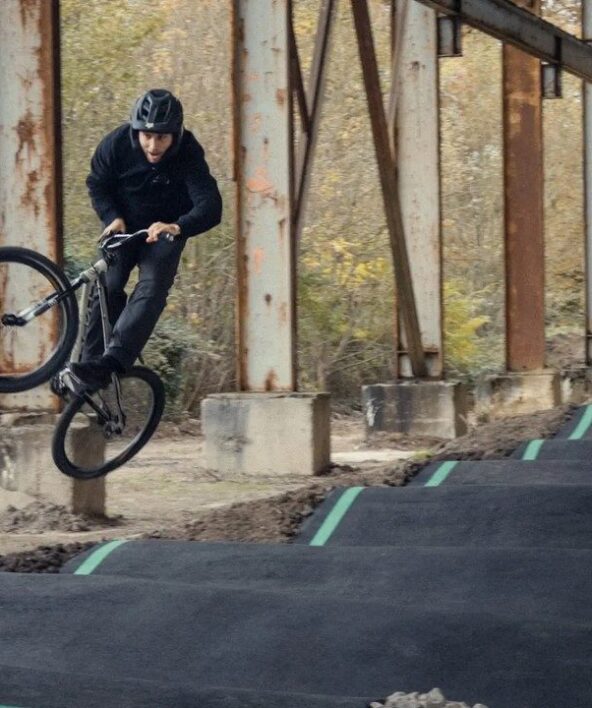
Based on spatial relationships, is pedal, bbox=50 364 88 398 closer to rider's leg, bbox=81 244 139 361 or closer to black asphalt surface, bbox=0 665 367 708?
rider's leg, bbox=81 244 139 361

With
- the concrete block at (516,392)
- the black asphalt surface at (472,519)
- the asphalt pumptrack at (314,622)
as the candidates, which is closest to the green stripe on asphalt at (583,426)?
the concrete block at (516,392)

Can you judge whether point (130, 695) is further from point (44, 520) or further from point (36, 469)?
point (36, 469)

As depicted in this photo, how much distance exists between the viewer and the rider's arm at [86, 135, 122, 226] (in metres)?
7.59

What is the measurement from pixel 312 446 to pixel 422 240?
13.4 feet

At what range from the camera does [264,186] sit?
12234 millimetres

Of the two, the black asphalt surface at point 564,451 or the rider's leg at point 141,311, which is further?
the black asphalt surface at point 564,451

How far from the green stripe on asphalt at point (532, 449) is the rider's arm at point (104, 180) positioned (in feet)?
12.9

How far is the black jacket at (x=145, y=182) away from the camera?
7500 mm

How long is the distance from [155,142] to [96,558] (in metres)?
1.97

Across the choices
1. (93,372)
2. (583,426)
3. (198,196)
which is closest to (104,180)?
(198,196)

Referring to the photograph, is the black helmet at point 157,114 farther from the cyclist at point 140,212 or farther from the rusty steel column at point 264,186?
the rusty steel column at point 264,186

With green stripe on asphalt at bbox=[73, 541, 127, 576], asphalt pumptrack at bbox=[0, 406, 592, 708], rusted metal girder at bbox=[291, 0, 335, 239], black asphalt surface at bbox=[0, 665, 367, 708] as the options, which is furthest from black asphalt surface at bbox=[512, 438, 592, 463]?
black asphalt surface at bbox=[0, 665, 367, 708]

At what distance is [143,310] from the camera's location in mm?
7613

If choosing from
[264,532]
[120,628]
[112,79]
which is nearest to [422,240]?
[112,79]
